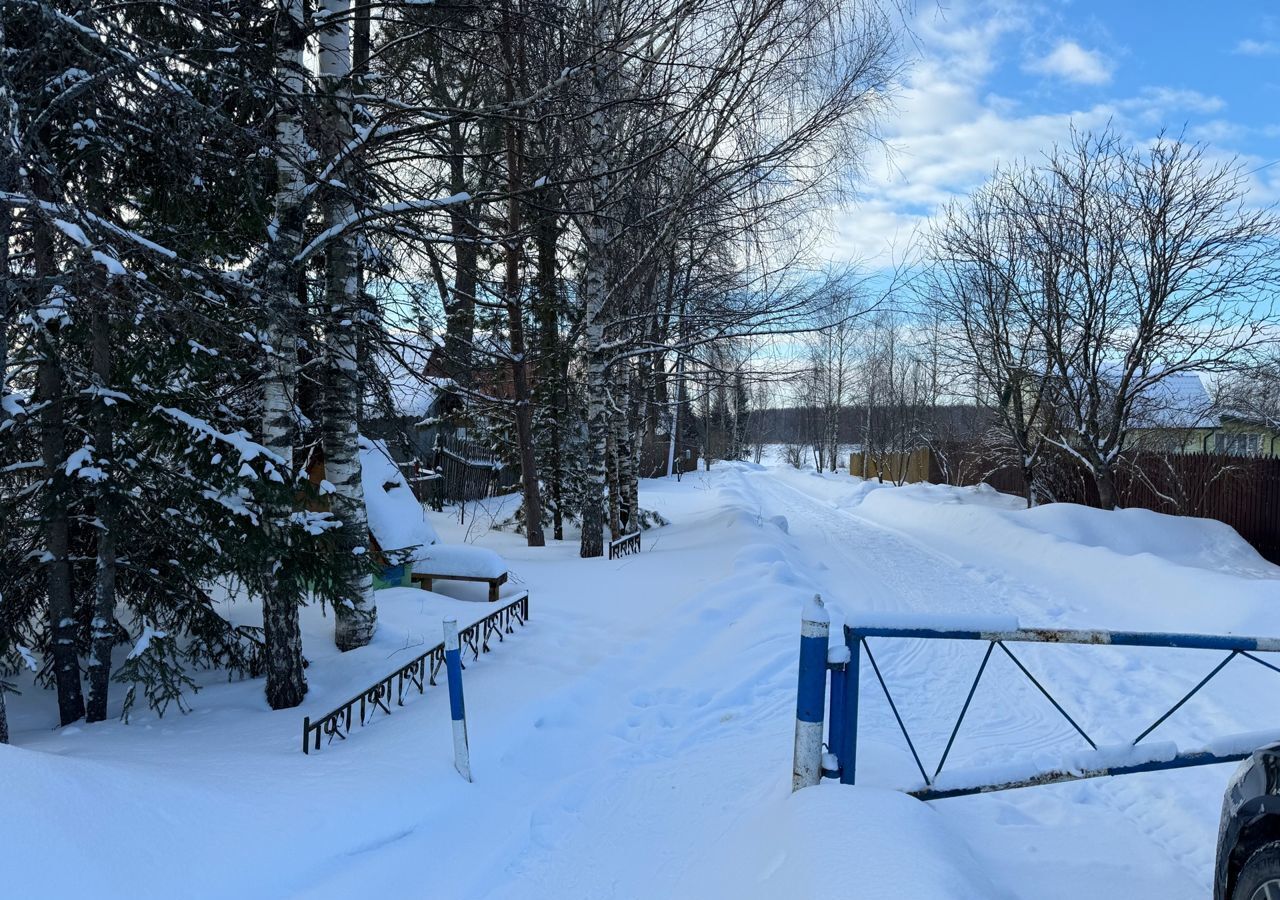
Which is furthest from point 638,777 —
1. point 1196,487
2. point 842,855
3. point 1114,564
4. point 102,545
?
point 1196,487

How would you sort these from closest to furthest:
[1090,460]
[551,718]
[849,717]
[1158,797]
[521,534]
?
[849,717], [1158,797], [551,718], [1090,460], [521,534]

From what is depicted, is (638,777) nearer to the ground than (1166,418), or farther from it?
nearer to the ground

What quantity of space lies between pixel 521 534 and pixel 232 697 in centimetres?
1070

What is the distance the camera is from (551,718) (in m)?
5.14

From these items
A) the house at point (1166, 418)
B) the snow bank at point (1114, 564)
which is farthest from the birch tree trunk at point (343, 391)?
the house at point (1166, 418)

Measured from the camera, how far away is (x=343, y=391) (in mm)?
6504

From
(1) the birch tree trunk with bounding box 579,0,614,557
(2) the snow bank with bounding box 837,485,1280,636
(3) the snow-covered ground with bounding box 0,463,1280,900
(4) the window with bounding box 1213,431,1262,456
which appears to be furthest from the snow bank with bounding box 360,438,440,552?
(4) the window with bounding box 1213,431,1262,456

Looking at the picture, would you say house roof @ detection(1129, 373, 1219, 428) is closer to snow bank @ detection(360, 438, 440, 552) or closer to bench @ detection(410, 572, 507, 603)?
bench @ detection(410, 572, 507, 603)

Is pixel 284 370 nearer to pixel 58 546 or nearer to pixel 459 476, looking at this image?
pixel 58 546

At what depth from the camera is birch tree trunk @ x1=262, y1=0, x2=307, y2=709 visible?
5332mm

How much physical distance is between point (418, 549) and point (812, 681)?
7114mm

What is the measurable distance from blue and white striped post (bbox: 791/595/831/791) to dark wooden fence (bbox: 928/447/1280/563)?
50.3 feet

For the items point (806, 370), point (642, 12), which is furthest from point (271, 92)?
point (806, 370)

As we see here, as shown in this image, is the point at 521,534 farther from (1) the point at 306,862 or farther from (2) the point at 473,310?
(1) the point at 306,862
